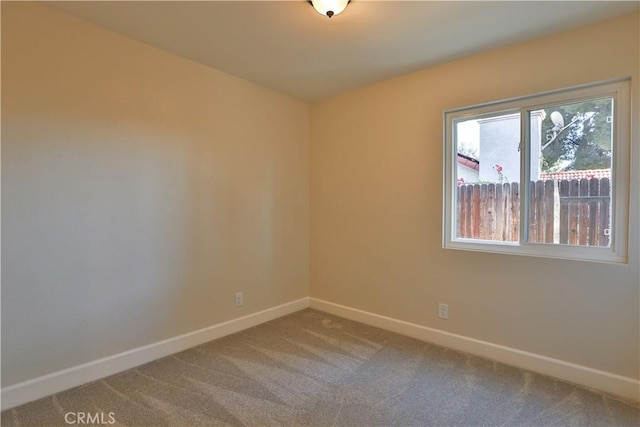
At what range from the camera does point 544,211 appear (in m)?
2.25

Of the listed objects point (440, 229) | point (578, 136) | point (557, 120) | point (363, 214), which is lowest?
point (440, 229)

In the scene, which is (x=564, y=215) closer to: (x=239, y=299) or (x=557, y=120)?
(x=557, y=120)

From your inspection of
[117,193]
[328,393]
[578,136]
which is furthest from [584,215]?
[117,193]

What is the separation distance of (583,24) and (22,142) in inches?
140

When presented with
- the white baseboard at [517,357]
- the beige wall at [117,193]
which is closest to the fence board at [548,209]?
the white baseboard at [517,357]

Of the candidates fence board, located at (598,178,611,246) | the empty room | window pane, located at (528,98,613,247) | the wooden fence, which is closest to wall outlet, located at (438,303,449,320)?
the empty room

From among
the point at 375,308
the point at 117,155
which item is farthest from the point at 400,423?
the point at 117,155

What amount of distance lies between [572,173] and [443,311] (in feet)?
4.65

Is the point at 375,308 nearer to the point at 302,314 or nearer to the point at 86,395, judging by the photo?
the point at 302,314

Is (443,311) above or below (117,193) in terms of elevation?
below

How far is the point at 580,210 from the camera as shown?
6.97 feet

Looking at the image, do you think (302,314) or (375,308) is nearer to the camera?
(375,308)

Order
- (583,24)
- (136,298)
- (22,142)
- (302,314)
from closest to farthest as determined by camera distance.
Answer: (22,142), (583,24), (136,298), (302,314)

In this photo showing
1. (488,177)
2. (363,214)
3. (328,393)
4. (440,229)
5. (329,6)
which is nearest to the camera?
(329,6)
